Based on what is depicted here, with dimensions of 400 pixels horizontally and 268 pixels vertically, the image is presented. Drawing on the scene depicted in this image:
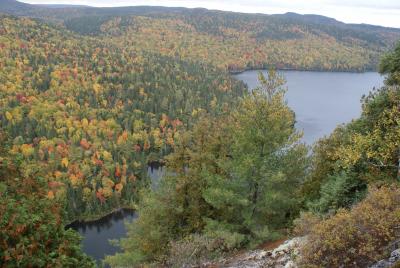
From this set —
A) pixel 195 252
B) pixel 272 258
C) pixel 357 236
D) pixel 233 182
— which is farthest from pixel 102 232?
pixel 357 236

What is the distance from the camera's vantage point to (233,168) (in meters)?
25.5

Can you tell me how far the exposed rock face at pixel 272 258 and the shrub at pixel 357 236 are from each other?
2177mm

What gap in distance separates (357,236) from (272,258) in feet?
19.0

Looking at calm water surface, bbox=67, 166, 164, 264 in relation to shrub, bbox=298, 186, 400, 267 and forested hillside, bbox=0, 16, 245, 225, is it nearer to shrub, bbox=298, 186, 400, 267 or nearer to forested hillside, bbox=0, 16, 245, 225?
forested hillside, bbox=0, 16, 245, 225

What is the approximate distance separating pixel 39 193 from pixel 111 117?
13395cm

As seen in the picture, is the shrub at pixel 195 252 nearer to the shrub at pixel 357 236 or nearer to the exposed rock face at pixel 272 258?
the exposed rock face at pixel 272 258

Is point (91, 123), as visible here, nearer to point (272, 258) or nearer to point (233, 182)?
point (233, 182)

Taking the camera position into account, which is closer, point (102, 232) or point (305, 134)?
point (102, 232)

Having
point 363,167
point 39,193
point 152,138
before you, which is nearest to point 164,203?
point 39,193

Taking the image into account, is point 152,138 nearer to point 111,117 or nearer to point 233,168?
point 111,117

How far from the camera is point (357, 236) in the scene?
14969 mm

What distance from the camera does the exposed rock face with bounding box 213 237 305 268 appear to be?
18378 millimetres

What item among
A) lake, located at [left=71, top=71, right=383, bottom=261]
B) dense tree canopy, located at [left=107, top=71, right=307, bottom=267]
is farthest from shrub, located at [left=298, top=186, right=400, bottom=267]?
lake, located at [left=71, top=71, right=383, bottom=261]

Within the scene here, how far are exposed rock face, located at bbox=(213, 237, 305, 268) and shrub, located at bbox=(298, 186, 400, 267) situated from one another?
85.7 inches
